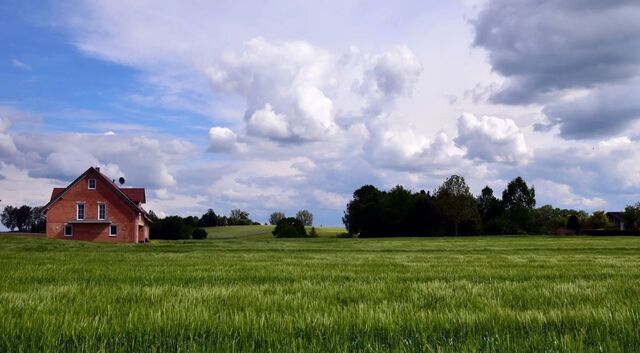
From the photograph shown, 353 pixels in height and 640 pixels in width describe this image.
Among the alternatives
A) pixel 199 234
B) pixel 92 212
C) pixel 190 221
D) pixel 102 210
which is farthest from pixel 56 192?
pixel 190 221

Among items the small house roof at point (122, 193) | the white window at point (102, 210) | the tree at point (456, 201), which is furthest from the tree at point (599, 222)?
the white window at point (102, 210)

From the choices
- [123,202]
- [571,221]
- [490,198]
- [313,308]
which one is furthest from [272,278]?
[571,221]

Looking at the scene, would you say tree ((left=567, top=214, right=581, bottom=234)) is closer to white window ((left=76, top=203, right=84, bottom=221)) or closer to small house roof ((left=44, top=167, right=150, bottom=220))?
small house roof ((left=44, top=167, right=150, bottom=220))

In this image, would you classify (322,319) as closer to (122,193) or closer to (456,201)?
(122,193)

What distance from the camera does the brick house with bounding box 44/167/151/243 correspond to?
233ft

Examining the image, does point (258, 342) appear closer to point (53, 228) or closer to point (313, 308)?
point (313, 308)

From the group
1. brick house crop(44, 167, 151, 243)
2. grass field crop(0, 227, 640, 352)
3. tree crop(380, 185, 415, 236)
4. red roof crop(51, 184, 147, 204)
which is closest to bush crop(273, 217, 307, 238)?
tree crop(380, 185, 415, 236)

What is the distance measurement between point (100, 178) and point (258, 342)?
241ft

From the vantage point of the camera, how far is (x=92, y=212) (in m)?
71.1

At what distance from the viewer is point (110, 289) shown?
8.39 meters

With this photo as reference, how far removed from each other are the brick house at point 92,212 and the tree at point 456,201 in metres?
59.9

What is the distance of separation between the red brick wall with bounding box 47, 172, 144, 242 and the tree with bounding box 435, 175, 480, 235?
2374 inches

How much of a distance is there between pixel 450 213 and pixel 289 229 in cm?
3724

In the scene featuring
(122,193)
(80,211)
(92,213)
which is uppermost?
(122,193)
